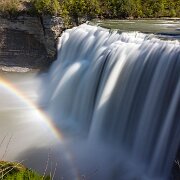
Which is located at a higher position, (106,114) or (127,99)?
(127,99)

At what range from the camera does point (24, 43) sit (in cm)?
2209

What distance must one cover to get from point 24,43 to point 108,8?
209 inches

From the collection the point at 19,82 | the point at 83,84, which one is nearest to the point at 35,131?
the point at 83,84

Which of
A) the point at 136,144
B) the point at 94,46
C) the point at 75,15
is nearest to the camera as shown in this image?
the point at 136,144

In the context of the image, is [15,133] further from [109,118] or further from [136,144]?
[136,144]

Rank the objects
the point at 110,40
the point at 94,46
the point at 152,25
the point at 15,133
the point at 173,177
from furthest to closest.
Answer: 1. the point at 152,25
2. the point at 94,46
3. the point at 110,40
4. the point at 15,133
5. the point at 173,177

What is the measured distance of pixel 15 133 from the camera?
14.8 meters

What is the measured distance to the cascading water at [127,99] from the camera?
11039 millimetres

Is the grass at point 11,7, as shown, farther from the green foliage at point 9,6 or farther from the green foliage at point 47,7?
the green foliage at point 47,7

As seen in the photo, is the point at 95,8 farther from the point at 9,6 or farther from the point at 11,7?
the point at 9,6

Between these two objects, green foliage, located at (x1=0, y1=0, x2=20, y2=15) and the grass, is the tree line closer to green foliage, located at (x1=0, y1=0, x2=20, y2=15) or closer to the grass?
the grass

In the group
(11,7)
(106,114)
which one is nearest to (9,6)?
(11,7)

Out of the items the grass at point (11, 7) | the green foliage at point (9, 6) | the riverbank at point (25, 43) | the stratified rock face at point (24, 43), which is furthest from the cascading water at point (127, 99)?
the green foliage at point (9, 6)

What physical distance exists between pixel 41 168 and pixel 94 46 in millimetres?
7321
